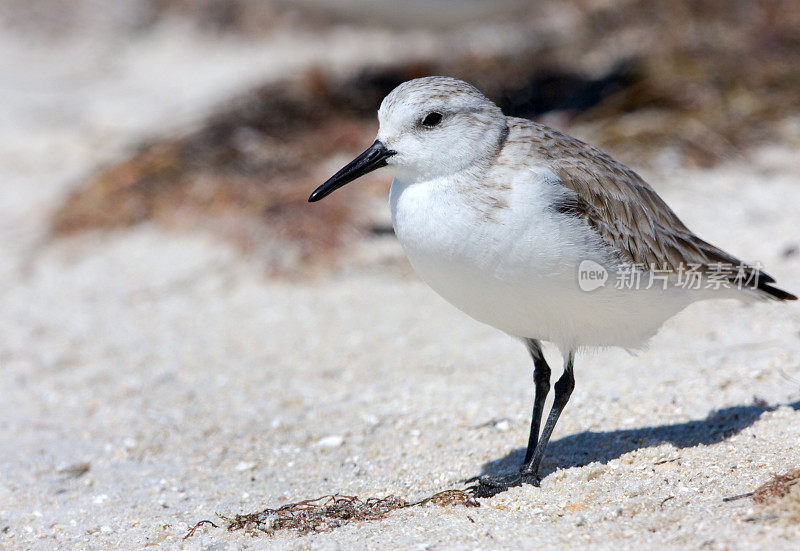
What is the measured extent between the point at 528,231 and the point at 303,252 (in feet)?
16.2

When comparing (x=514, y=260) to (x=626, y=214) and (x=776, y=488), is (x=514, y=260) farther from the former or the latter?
(x=776, y=488)

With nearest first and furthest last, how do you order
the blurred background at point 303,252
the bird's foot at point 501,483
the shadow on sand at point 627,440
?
the bird's foot at point 501,483 < the shadow on sand at point 627,440 < the blurred background at point 303,252

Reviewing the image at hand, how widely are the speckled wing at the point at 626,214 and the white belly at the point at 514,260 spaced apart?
0.17 m

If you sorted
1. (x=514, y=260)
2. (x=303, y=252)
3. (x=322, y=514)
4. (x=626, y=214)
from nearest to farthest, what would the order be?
1. (x=514, y=260)
2. (x=322, y=514)
3. (x=626, y=214)
4. (x=303, y=252)

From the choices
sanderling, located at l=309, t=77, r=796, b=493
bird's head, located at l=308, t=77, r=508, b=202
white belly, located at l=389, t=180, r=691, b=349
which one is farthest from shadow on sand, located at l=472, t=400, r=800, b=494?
bird's head, located at l=308, t=77, r=508, b=202

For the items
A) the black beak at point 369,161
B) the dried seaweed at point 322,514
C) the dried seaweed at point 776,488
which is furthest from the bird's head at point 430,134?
the dried seaweed at point 776,488

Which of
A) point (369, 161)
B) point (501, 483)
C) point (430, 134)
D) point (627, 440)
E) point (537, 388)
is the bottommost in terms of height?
point (501, 483)

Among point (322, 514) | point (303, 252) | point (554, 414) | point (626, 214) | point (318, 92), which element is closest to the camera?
point (322, 514)

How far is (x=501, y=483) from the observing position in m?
4.46

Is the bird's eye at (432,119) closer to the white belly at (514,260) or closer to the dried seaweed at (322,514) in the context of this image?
the white belly at (514,260)

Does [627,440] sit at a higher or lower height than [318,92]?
lower

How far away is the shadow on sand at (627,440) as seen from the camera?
4.69m

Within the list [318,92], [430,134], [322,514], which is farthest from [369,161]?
[318,92]

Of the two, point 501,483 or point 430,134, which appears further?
point 501,483
